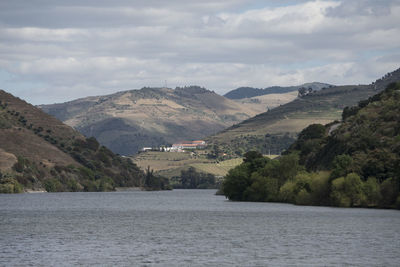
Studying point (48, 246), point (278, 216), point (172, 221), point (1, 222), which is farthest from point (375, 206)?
point (48, 246)

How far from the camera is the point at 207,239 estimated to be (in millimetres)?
101062

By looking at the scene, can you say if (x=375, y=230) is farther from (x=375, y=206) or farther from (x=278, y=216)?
(x=375, y=206)

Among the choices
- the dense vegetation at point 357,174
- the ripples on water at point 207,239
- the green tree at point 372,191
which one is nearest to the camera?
the ripples on water at point 207,239

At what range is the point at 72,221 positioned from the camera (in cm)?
13675

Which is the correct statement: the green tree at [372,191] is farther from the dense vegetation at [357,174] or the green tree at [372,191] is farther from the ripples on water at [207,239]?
the ripples on water at [207,239]

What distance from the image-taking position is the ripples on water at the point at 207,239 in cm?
7881

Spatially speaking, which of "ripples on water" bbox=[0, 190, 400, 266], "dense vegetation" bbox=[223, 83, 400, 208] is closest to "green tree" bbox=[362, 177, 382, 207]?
"dense vegetation" bbox=[223, 83, 400, 208]

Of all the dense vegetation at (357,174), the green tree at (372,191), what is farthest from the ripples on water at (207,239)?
the dense vegetation at (357,174)

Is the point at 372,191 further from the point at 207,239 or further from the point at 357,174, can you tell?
the point at 207,239

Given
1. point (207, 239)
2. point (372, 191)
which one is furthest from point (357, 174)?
point (207, 239)

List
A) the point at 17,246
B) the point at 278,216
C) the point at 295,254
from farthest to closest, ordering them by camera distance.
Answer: the point at 278,216
the point at 17,246
the point at 295,254

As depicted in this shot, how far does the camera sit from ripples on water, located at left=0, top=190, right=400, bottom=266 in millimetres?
78812

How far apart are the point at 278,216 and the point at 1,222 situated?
51.6 metres

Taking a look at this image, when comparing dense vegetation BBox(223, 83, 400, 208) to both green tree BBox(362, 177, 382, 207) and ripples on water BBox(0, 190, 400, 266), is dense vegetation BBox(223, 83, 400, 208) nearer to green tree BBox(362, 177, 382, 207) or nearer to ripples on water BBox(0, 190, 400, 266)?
green tree BBox(362, 177, 382, 207)
